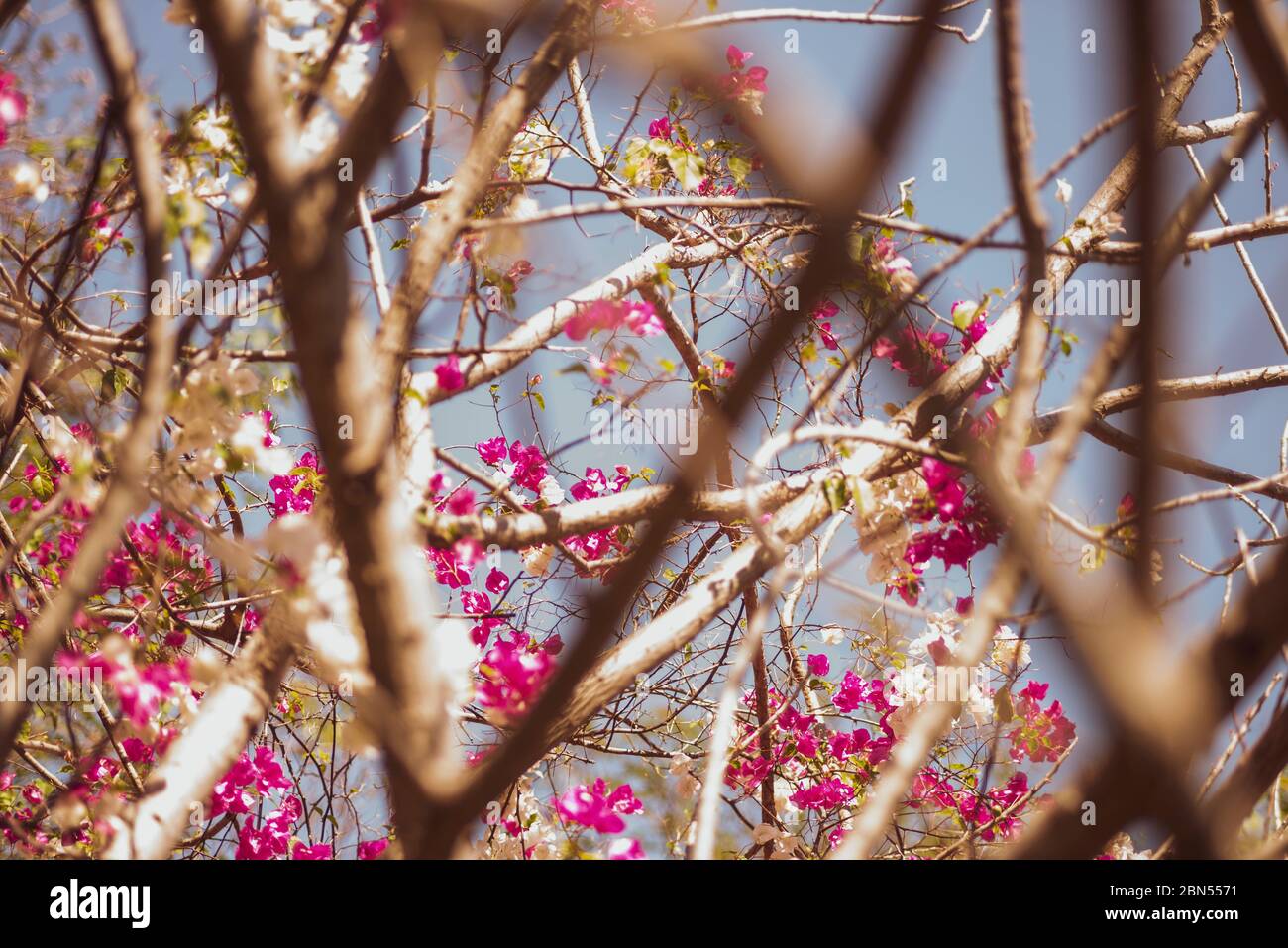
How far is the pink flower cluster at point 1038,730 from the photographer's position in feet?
9.78

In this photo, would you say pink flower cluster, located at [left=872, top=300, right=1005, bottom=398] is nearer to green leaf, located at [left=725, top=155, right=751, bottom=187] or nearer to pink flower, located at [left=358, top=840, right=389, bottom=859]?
green leaf, located at [left=725, top=155, right=751, bottom=187]

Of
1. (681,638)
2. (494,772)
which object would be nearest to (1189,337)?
(494,772)

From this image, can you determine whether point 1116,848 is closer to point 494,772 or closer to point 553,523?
point 553,523

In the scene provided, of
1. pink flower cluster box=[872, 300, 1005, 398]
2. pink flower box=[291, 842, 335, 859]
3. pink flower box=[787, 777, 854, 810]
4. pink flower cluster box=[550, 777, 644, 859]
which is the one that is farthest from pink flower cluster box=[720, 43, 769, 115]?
pink flower box=[291, 842, 335, 859]

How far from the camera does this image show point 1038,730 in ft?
9.79

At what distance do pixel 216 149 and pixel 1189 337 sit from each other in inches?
75.2

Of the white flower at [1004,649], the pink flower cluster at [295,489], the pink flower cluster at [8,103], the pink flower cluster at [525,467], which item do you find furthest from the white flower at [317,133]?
the white flower at [1004,649]

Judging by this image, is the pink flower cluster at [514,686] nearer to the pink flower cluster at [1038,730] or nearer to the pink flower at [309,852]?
the pink flower at [309,852]

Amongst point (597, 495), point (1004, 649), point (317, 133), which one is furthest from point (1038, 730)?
point (317, 133)

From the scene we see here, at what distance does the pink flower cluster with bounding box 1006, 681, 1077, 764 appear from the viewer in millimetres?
2980

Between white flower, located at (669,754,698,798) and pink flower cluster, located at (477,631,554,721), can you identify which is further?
white flower, located at (669,754,698,798)

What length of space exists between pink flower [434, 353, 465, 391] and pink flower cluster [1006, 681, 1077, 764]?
2.29 meters

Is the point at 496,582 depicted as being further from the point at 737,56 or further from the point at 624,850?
the point at 737,56
